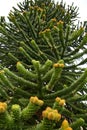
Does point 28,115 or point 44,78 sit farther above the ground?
point 44,78

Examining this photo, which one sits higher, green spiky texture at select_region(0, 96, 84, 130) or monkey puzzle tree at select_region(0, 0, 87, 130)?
monkey puzzle tree at select_region(0, 0, 87, 130)

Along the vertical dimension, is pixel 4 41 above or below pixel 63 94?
above

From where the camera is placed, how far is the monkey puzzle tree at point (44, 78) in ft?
8.27

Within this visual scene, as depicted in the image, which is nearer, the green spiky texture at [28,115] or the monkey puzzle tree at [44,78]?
the green spiky texture at [28,115]

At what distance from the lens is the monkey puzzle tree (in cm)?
252

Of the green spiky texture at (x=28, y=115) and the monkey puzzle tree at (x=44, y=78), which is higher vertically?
the monkey puzzle tree at (x=44, y=78)

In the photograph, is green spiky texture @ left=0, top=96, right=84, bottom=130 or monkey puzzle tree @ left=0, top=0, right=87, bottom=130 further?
monkey puzzle tree @ left=0, top=0, right=87, bottom=130

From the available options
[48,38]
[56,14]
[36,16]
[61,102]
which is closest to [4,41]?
[36,16]

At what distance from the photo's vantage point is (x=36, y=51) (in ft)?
17.7

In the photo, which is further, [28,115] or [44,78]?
[44,78]

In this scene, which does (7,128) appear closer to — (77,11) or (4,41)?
(4,41)

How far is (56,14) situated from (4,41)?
229 cm

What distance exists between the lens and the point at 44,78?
12.9 feet

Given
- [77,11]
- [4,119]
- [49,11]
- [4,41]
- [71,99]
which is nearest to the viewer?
[4,119]
